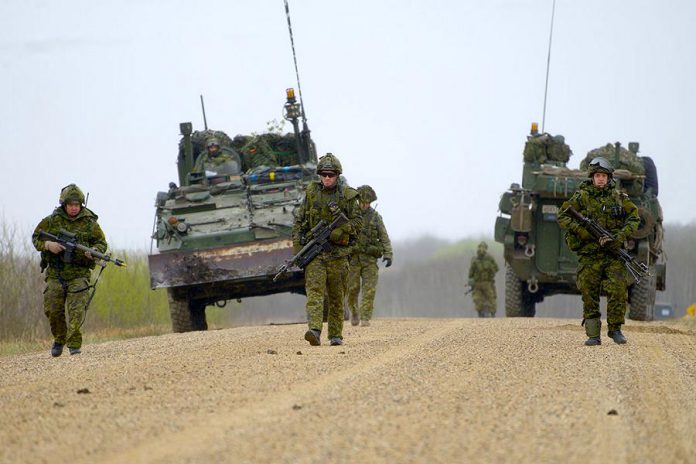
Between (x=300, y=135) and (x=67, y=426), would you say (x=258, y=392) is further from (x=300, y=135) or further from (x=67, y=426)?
(x=300, y=135)

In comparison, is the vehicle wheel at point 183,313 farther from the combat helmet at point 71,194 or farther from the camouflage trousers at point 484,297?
the camouflage trousers at point 484,297

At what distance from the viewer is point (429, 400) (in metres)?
8.17

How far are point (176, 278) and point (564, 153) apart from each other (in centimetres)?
719

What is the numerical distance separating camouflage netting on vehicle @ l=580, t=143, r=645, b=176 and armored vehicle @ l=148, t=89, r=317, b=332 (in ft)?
15.0

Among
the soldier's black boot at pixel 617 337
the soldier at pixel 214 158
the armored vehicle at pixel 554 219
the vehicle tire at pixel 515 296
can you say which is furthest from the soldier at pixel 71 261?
the vehicle tire at pixel 515 296

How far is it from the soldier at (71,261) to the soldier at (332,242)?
7.42 feet

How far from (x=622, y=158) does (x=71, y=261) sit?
34.5 feet

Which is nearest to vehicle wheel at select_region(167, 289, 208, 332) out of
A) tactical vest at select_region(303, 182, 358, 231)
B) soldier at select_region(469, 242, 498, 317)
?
tactical vest at select_region(303, 182, 358, 231)

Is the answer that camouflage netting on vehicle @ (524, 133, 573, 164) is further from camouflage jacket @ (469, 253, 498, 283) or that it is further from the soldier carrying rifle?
the soldier carrying rifle

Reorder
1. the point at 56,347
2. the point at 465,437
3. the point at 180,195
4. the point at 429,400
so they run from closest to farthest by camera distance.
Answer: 1. the point at 465,437
2. the point at 429,400
3. the point at 56,347
4. the point at 180,195

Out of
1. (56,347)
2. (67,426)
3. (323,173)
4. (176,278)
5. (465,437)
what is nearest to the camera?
(465,437)

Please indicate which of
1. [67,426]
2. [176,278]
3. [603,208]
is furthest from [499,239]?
[67,426]

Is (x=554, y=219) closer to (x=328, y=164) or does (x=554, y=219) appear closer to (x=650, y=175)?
(x=650, y=175)

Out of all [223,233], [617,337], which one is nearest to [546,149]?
[223,233]
